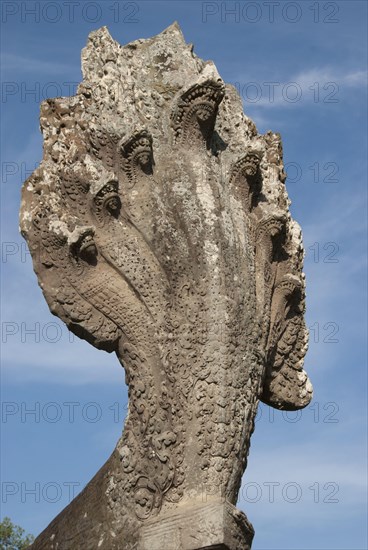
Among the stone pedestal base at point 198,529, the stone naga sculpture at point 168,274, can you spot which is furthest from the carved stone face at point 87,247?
the stone pedestal base at point 198,529

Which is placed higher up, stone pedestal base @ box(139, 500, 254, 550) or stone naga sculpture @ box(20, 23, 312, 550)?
Answer: stone naga sculpture @ box(20, 23, 312, 550)

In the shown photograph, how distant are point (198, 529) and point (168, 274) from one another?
5.89 feet

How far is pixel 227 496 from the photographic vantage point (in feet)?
25.8

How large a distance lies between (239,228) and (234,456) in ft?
5.54

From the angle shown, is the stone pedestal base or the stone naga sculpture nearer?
the stone pedestal base

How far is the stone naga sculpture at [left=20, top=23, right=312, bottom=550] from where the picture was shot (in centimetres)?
791

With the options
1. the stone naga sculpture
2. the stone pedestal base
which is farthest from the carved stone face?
the stone pedestal base

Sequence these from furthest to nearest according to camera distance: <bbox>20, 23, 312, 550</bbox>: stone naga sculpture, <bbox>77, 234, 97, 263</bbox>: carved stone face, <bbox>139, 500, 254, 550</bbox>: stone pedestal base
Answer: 1. <bbox>77, 234, 97, 263</bbox>: carved stone face
2. <bbox>20, 23, 312, 550</bbox>: stone naga sculpture
3. <bbox>139, 500, 254, 550</bbox>: stone pedestal base

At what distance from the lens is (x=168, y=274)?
833 centimetres

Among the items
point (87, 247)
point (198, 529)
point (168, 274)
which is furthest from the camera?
point (87, 247)

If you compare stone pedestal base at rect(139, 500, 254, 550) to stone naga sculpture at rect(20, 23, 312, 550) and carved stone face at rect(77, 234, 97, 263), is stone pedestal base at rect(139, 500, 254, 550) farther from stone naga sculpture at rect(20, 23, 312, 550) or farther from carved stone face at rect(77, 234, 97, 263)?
carved stone face at rect(77, 234, 97, 263)

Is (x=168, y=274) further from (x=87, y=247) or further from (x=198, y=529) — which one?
(x=198, y=529)

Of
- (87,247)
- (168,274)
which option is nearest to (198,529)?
(168,274)

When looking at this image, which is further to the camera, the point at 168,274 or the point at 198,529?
the point at 168,274
